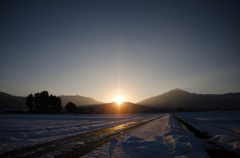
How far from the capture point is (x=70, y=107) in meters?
119

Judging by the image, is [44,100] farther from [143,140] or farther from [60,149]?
[143,140]

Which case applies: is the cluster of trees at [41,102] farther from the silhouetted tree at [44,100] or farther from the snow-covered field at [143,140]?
the snow-covered field at [143,140]

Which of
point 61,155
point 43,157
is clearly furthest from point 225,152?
point 43,157

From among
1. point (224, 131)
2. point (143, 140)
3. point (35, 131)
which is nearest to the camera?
point (143, 140)

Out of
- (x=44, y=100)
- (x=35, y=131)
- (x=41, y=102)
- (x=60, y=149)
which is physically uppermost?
(x=44, y=100)

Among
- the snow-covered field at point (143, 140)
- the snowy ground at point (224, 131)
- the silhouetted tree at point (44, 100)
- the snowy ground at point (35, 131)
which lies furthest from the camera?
the silhouetted tree at point (44, 100)

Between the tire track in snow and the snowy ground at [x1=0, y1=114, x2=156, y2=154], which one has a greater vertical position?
the tire track in snow

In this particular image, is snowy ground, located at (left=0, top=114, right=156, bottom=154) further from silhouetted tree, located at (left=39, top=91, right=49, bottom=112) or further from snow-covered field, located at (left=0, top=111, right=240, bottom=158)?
silhouetted tree, located at (left=39, top=91, right=49, bottom=112)

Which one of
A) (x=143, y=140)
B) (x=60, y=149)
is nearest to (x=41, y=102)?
(x=60, y=149)

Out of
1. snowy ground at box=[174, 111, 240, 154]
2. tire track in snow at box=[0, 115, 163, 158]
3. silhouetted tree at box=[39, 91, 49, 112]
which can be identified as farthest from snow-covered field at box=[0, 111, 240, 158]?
silhouetted tree at box=[39, 91, 49, 112]

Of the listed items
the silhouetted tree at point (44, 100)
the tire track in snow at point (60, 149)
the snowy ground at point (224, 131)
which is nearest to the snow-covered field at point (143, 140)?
the snowy ground at point (224, 131)

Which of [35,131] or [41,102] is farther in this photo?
[41,102]

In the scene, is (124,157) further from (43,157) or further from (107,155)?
(43,157)

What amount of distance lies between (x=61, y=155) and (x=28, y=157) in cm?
164
